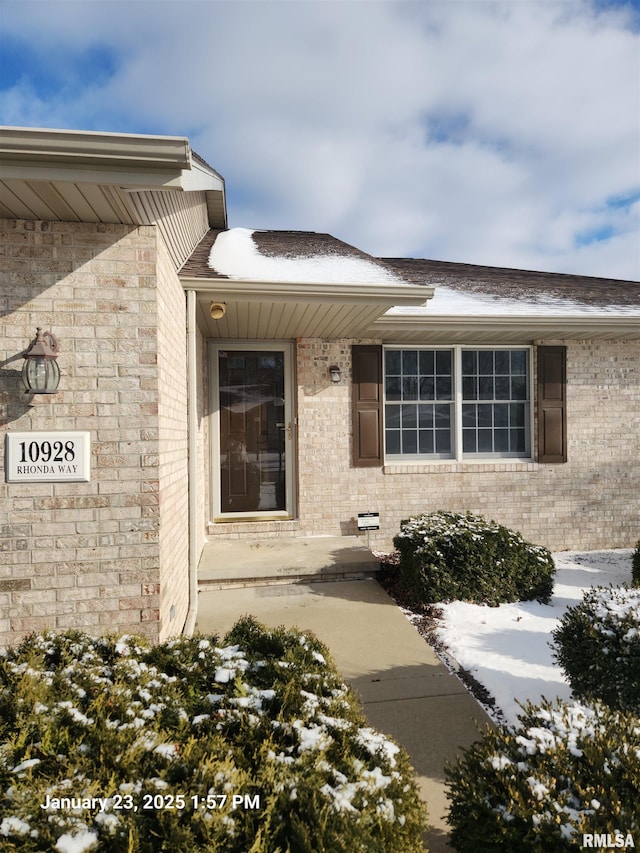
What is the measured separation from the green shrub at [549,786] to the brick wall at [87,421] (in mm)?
2230

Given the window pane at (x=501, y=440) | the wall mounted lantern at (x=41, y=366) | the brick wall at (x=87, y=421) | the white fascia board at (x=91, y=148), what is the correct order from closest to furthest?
the white fascia board at (x=91, y=148)
the wall mounted lantern at (x=41, y=366)
the brick wall at (x=87, y=421)
the window pane at (x=501, y=440)

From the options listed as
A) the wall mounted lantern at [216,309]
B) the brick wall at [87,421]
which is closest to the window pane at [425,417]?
the wall mounted lantern at [216,309]

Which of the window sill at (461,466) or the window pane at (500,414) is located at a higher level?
the window pane at (500,414)

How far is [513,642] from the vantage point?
12.8 ft

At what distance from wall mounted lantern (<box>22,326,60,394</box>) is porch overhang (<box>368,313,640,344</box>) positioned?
3725mm

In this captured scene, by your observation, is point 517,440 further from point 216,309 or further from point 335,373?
point 216,309

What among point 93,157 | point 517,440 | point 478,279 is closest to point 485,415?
point 517,440

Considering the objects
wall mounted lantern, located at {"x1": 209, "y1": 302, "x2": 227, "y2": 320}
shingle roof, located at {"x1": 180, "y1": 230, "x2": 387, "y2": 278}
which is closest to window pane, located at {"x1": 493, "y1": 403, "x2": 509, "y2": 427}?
shingle roof, located at {"x1": 180, "y1": 230, "x2": 387, "y2": 278}

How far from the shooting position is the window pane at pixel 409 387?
6.59 metres

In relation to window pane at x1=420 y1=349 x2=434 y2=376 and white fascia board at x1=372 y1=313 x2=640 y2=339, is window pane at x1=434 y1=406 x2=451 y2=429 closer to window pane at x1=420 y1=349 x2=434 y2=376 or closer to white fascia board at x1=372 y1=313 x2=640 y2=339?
window pane at x1=420 y1=349 x2=434 y2=376

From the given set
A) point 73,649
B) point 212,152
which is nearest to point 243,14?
point 212,152

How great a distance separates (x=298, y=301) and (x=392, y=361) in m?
2.26

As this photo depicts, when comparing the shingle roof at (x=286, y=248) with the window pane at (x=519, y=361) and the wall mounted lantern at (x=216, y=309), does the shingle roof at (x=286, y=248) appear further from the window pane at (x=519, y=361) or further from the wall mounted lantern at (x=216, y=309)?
the window pane at (x=519, y=361)

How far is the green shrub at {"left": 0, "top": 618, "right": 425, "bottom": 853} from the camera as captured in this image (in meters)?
1.28
